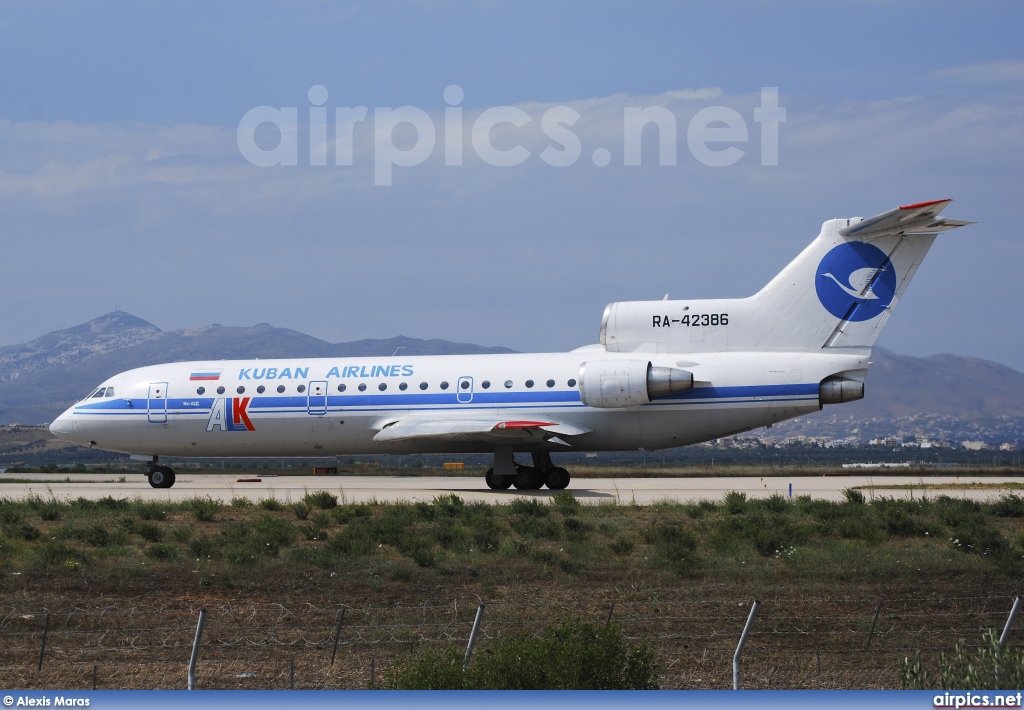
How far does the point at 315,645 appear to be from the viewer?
12.6 m

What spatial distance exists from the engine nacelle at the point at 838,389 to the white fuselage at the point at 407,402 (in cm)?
18

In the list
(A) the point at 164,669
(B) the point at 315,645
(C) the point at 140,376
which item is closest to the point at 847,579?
(B) the point at 315,645

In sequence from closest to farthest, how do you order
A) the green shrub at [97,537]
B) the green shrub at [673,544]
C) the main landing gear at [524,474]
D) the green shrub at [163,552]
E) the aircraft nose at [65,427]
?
1. the green shrub at [673,544]
2. the green shrub at [163,552]
3. the green shrub at [97,537]
4. the main landing gear at [524,474]
5. the aircraft nose at [65,427]

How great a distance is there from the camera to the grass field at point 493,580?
12203mm

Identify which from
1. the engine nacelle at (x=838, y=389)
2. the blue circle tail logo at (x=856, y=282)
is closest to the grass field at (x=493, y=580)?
the engine nacelle at (x=838, y=389)

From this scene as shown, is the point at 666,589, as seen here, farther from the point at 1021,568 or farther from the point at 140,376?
the point at 140,376

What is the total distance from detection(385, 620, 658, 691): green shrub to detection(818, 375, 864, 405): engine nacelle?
19.1 m

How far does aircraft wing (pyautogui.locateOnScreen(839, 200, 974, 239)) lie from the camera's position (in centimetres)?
2653

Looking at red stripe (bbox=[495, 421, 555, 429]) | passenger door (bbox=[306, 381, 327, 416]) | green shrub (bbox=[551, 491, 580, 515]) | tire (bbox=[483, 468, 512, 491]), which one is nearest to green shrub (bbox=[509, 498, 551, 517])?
green shrub (bbox=[551, 491, 580, 515])

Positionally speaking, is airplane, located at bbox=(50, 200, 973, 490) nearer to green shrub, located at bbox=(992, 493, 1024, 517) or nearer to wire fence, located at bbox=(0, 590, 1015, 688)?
green shrub, located at bbox=(992, 493, 1024, 517)

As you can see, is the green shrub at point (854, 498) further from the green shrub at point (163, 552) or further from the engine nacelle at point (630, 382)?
the green shrub at point (163, 552)

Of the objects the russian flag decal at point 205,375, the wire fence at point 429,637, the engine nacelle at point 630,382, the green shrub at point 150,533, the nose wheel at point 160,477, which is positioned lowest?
the wire fence at point 429,637

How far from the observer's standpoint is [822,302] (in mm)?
28578

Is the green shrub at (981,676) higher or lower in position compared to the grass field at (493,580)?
higher
